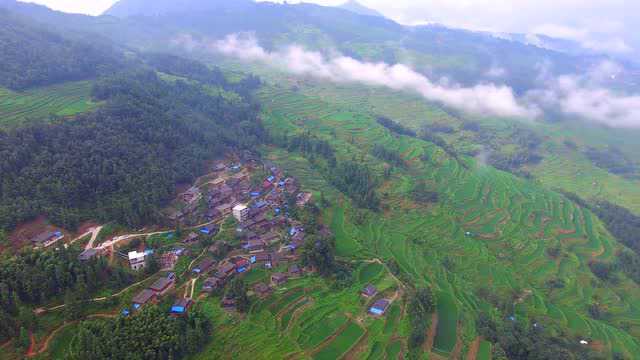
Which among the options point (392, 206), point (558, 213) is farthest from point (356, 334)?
point (558, 213)

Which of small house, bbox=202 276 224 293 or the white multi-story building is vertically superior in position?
the white multi-story building

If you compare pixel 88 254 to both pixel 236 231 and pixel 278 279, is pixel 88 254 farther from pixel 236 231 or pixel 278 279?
pixel 278 279

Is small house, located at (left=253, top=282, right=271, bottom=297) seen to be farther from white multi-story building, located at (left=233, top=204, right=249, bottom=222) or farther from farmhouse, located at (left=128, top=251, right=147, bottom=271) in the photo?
white multi-story building, located at (left=233, top=204, right=249, bottom=222)

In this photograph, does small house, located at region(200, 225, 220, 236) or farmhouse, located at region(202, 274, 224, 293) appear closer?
farmhouse, located at region(202, 274, 224, 293)

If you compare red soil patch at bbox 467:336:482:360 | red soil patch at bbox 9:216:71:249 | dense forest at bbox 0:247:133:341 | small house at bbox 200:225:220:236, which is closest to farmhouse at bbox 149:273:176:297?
dense forest at bbox 0:247:133:341

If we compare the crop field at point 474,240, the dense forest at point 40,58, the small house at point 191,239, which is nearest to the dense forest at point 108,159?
the small house at point 191,239

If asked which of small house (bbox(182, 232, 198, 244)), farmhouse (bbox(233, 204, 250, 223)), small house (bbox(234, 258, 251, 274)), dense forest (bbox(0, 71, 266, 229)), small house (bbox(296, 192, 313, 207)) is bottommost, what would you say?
small house (bbox(234, 258, 251, 274))

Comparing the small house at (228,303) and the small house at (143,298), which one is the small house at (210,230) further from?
the small house at (228,303)

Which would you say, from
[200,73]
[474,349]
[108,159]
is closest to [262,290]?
[474,349]
